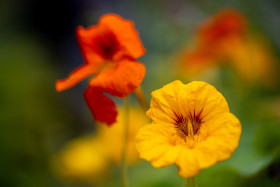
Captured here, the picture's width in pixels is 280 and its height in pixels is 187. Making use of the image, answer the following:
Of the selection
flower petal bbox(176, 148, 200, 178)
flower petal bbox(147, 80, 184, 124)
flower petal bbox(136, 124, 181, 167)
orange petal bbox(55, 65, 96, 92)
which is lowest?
flower petal bbox(176, 148, 200, 178)

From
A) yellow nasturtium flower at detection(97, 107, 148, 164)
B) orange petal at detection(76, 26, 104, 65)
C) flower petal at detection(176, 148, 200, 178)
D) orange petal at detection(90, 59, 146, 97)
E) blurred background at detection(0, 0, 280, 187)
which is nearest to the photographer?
flower petal at detection(176, 148, 200, 178)


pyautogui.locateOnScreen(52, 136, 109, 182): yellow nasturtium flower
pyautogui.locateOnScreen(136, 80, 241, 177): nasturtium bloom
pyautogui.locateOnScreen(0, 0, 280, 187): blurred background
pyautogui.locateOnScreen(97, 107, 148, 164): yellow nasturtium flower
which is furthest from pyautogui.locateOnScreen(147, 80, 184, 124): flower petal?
pyautogui.locateOnScreen(52, 136, 109, 182): yellow nasturtium flower

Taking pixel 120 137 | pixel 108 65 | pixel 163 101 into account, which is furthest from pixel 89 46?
pixel 120 137

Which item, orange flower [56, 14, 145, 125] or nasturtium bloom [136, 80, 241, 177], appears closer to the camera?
nasturtium bloom [136, 80, 241, 177]

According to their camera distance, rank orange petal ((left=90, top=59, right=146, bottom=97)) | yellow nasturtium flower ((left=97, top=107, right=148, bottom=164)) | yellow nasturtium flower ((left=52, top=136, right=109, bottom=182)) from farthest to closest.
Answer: yellow nasturtium flower ((left=52, top=136, right=109, bottom=182))
yellow nasturtium flower ((left=97, top=107, right=148, bottom=164))
orange petal ((left=90, top=59, right=146, bottom=97))

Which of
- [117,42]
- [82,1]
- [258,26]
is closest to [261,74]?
[258,26]

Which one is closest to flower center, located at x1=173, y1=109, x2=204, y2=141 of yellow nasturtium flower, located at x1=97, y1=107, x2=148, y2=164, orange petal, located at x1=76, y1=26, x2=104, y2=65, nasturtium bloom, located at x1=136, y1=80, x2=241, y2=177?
nasturtium bloom, located at x1=136, y1=80, x2=241, y2=177

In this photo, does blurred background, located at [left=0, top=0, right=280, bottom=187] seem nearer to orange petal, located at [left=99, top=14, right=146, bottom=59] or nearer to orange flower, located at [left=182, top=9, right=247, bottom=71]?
orange flower, located at [left=182, top=9, right=247, bottom=71]

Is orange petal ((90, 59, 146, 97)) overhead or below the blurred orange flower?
below
